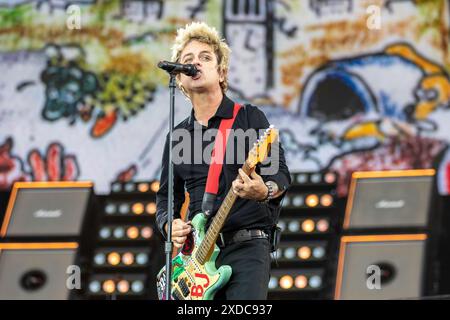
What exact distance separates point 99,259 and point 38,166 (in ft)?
7.29

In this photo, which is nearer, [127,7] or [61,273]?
[61,273]

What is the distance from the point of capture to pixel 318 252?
7.29 m

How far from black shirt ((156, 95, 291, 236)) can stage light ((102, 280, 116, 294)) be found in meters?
2.60

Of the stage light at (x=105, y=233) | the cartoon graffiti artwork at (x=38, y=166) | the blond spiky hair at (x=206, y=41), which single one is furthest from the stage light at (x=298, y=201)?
the cartoon graffiti artwork at (x=38, y=166)

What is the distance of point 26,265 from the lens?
768 cm

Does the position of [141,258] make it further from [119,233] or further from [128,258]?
[119,233]

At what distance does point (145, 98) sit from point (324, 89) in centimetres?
170

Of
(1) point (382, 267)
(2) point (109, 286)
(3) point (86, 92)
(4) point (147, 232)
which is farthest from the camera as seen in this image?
(3) point (86, 92)

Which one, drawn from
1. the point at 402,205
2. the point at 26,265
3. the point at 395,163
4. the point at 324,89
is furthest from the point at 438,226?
the point at 26,265

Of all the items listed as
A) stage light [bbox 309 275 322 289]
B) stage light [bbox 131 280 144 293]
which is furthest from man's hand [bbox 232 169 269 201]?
stage light [bbox 131 280 144 293]

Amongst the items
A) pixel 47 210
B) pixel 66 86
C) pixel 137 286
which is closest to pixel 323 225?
pixel 137 286
